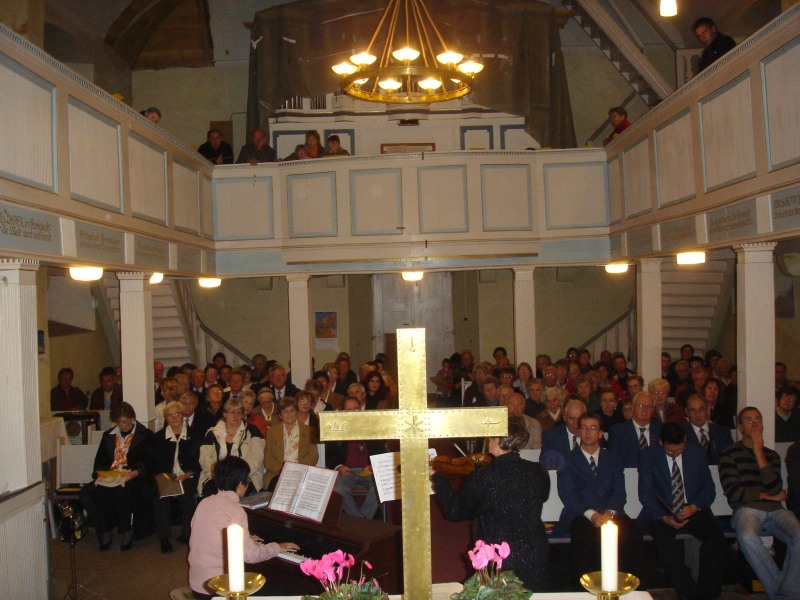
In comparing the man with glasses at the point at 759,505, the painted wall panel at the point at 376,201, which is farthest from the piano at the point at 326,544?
the painted wall panel at the point at 376,201

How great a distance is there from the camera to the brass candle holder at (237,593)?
2.75 metres

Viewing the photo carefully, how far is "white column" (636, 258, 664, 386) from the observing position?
1004 cm

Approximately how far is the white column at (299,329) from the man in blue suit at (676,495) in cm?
598

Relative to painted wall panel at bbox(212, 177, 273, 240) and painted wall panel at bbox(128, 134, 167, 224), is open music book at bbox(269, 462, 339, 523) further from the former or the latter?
painted wall panel at bbox(212, 177, 273, 240)

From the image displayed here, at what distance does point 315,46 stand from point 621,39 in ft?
18.0

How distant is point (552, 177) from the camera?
36.6 feet

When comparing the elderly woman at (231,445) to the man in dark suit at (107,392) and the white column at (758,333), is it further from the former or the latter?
the white column at (758,333)

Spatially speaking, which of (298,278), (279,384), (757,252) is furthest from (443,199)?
(757,252)

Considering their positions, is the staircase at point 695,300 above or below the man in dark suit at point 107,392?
above

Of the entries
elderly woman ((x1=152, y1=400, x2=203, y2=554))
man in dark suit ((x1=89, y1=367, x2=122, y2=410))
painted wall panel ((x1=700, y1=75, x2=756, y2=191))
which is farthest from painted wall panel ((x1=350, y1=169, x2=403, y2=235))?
painted wall panel ((x1=700, y1=75, x2=756, y2=191))

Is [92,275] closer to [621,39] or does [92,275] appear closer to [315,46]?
[315,46]

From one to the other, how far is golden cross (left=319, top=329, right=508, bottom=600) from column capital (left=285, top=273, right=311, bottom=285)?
8.42 metres

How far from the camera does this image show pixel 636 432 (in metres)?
7.37

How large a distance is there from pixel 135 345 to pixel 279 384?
192cm
